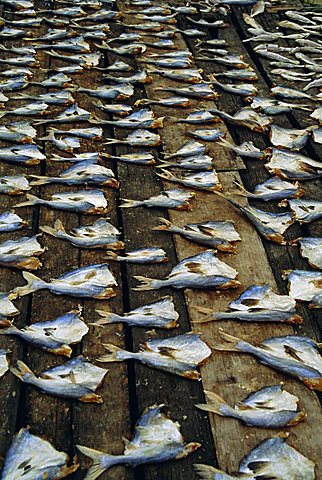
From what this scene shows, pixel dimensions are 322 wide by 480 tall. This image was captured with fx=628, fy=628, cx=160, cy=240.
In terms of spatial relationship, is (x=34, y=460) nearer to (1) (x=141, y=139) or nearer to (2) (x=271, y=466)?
(2) (x=271, y=466)

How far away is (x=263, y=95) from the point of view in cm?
549

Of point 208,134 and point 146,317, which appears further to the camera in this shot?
point 208,134

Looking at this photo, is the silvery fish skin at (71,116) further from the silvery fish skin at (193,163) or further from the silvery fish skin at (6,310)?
the silvery fish skin at (6,310)

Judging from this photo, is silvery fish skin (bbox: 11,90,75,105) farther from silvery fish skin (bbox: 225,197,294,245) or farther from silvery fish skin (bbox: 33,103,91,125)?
silvery fish skin (bbox: 225,197,294,245)

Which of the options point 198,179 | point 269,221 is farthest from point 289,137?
point 269,221

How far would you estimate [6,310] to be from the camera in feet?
10.6

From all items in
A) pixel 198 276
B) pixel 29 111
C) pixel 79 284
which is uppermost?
pixel 198 276

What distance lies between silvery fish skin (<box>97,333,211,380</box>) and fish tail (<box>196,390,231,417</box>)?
0.13 metres

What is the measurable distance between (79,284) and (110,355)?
1.75 ft

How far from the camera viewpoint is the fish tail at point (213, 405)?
9.03ft

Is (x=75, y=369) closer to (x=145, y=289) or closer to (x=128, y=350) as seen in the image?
(x=128, y=350)

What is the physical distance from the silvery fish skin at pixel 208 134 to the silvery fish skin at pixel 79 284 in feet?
5.57

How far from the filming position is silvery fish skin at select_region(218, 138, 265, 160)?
4547 millimetres

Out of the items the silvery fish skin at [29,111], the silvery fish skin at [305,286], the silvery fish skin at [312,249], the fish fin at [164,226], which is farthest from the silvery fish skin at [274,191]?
the silvery fish skin at [29,111]
